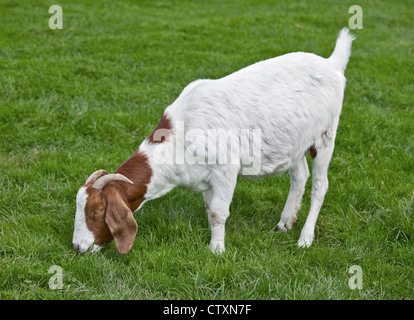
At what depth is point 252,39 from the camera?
10.8m

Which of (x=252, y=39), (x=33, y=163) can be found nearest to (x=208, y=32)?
(x=252, y=39)

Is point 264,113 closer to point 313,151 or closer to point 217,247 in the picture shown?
point 313,151

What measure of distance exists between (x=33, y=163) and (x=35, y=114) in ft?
4.25

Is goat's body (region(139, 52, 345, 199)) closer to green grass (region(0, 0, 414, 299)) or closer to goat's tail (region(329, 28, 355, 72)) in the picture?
goat's tail (region(329, 28, 355, 72))

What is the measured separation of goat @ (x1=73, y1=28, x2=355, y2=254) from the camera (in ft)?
12.3

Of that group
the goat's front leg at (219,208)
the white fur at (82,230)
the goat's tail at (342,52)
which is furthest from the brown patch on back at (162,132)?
the goat's tail at (342,52)

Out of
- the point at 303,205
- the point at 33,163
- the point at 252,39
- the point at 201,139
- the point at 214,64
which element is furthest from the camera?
the point at 252,39

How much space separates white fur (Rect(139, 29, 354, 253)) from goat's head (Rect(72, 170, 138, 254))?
38 cm

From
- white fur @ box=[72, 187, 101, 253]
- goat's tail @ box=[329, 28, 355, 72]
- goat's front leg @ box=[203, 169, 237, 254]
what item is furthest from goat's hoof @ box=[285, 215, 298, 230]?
white fur @ box=[72, 187, 101, 253]

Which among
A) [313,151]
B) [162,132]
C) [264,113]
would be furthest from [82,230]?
[313,151]

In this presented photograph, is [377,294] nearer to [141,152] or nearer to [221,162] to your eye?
[221,162]

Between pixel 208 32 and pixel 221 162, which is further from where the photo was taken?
pixel 208 32

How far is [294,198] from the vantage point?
15.6 ft

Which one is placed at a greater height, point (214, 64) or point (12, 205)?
point (214, 64)
